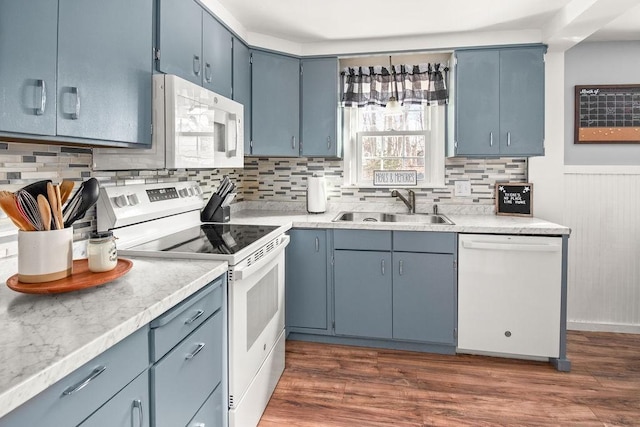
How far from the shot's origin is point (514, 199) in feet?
10.1

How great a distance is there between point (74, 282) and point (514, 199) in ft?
9.48

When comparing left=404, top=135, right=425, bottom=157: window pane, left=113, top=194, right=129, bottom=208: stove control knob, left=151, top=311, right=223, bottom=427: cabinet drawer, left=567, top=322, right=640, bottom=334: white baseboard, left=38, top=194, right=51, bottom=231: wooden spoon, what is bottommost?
left=567, top=322, right=640, bottom=334: white baseboard

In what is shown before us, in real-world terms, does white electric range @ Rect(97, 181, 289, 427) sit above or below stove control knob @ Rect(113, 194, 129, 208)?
below

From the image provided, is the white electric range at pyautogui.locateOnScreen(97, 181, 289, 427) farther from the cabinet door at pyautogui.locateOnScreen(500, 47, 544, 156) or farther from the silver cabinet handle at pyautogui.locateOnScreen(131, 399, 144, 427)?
the cabinet door at pyautogui.locateOnScreen(500, 47, 544, 156)

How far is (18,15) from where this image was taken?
1093 millimetres

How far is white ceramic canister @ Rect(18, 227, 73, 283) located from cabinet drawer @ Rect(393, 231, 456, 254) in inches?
77.8

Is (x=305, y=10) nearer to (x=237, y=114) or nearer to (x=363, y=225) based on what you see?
(x=237, y=114)

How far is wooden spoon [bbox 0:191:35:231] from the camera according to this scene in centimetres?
113

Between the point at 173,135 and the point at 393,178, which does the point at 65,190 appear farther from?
the point at 393,178

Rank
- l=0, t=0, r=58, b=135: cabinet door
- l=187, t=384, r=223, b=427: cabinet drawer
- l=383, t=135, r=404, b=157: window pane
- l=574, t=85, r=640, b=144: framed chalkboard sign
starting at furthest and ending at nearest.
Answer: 1. l=383, t=135, r=404, b=157: window pane
2. l=574, t=85, r=640, b=144: framed chalkboard sign
3. l=187, t=384, r=223, b=427: cabinet drawer
4. l=0, t=0, r=58, b=135: cabinet door

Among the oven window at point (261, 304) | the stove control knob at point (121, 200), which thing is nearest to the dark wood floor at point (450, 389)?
the oven window at point (261, 304)

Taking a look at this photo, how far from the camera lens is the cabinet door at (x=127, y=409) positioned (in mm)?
949

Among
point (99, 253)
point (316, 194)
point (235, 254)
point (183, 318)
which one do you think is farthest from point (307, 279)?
point (99, 253)

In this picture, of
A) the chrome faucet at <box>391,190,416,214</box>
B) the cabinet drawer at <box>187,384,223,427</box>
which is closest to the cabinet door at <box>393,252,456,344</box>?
the chrome faucet at <box>391,190,416,214</box>
